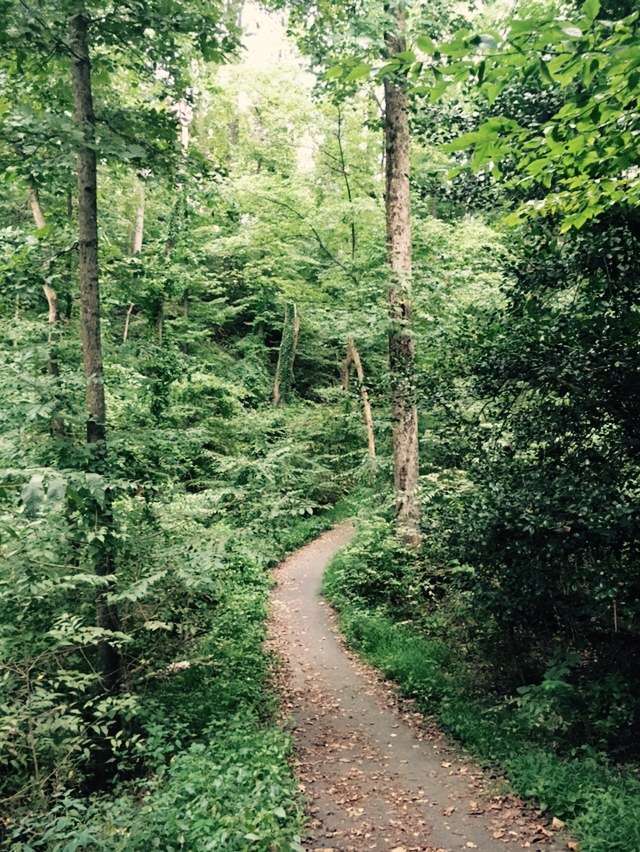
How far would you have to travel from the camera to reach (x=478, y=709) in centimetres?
707

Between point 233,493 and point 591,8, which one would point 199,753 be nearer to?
point 233,493

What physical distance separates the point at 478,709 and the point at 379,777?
1.64m

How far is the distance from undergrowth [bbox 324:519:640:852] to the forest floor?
232mm

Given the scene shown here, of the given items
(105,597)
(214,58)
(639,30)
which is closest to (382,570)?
(105,597)

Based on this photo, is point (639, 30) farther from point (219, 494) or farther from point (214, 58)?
point (219, 494)

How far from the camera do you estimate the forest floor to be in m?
5.00

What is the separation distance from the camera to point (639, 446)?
18.3ft

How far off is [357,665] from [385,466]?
497 cm

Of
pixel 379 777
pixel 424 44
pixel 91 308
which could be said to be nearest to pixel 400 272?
pixel 91 308

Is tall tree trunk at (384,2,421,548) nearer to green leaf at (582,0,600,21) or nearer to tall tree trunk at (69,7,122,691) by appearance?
tall tree trunk at (69,7,122,691)

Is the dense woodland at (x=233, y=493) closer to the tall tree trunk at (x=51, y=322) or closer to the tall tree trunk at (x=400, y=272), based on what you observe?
the tall tree trunk at (x=51, y=322)

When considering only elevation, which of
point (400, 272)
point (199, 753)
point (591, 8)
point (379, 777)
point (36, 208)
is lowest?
point (379, 777)

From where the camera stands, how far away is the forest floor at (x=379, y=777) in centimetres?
500

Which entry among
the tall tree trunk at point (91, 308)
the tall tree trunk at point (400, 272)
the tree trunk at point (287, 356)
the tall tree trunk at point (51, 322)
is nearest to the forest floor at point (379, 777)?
the tall tree trunk at point (91, 308)
